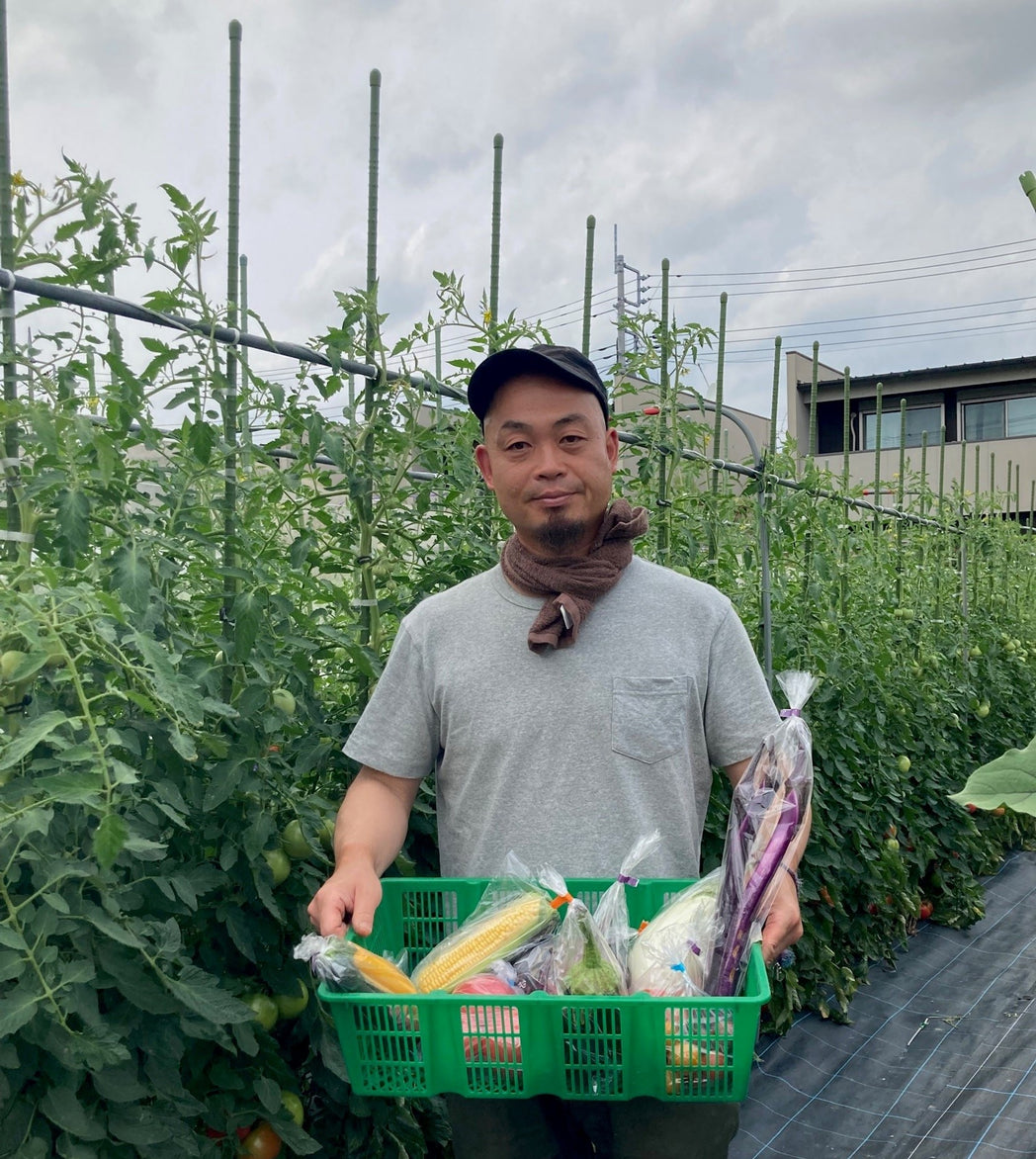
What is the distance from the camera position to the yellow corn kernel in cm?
138

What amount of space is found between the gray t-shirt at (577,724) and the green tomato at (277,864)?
20 centimetres

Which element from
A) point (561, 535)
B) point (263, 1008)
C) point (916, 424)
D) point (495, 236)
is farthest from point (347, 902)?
point (916, 424)

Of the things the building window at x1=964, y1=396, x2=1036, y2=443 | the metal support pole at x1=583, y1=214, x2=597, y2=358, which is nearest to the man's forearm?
the metal support pole at x1=583, y1=214, x2=597, y2=358

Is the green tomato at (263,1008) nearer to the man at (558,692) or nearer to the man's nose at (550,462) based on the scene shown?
the man at (558,692)

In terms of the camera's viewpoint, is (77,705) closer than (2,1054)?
No

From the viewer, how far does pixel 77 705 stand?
158 centimetres

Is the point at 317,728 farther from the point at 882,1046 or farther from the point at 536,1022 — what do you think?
the point at 882,1046

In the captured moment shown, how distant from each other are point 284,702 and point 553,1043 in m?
0.77

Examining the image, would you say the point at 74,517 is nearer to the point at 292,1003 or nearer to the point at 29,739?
the point at 29,739

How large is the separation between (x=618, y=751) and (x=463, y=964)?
1.60 ft

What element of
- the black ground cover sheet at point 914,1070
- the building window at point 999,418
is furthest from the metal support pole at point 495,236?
the building window at point 999,418

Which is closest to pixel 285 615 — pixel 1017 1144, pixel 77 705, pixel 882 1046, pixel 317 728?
pixel 317 728

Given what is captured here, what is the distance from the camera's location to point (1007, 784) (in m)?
0.78

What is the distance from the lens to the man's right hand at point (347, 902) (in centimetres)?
155
